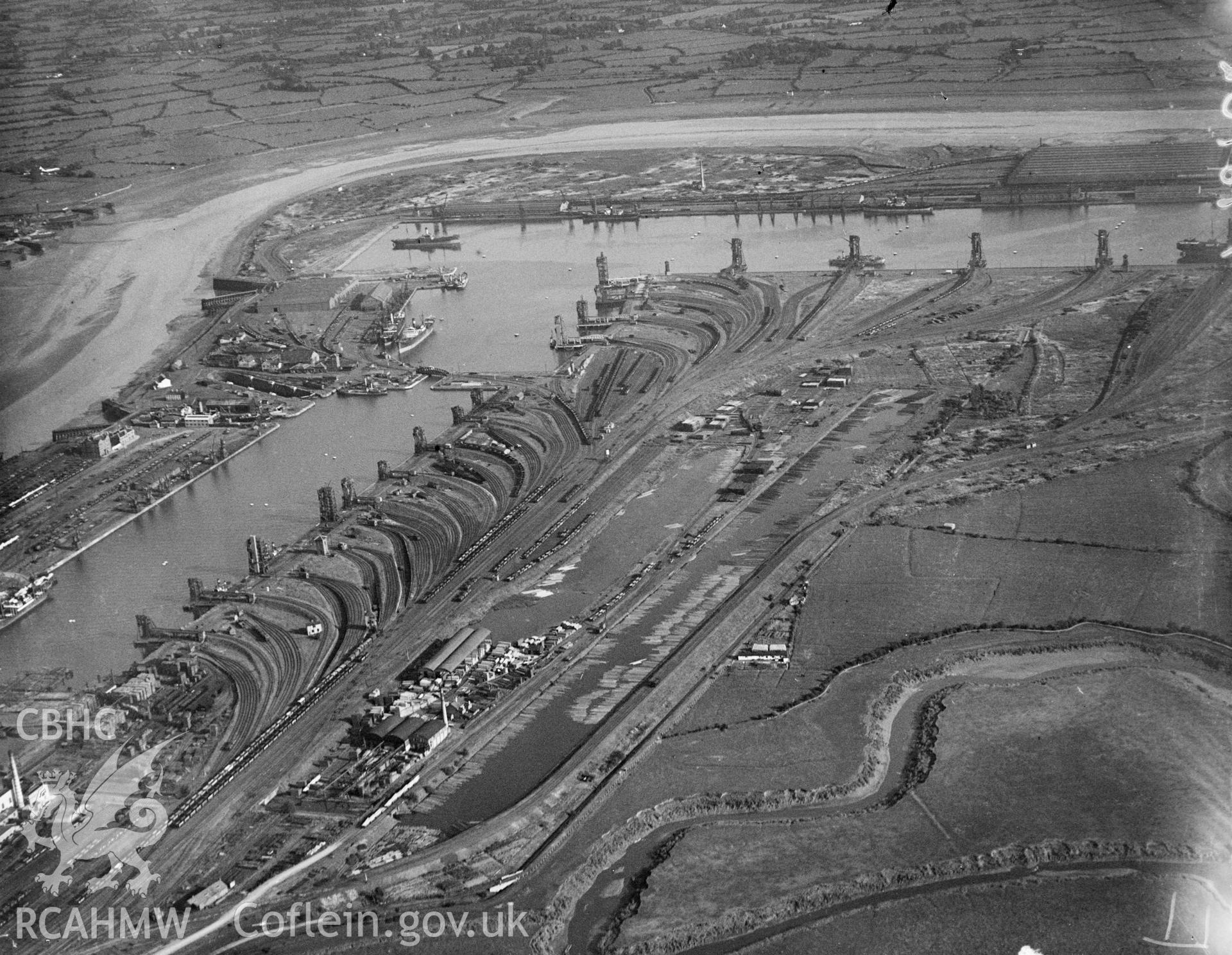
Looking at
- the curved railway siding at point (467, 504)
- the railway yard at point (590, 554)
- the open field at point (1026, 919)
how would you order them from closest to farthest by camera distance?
the open field at point (1026, 919), the railway yard at point (590, 554), the curved railway siding at point (467, 504)

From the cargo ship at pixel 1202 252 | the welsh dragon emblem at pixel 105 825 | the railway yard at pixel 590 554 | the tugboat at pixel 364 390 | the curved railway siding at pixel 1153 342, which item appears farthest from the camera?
the cargo ship at pixel 1202 252

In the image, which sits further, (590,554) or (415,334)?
(415,334)

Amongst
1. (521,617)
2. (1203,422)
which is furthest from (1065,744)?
(1203,422)

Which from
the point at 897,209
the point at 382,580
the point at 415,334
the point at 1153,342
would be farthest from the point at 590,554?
the point at 897,209

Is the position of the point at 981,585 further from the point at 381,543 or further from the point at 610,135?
the point at 610,135

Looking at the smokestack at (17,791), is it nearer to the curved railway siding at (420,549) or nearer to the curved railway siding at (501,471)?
the curved railway siding at (420,549)

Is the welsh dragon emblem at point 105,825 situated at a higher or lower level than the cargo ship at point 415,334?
higher

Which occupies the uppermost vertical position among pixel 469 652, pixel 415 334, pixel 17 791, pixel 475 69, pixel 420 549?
pixel 475 69

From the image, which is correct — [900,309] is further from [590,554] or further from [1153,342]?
[590,554]

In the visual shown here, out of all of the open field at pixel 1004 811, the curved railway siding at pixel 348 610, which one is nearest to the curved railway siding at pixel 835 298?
the curved railway siding at pixel 348 610
